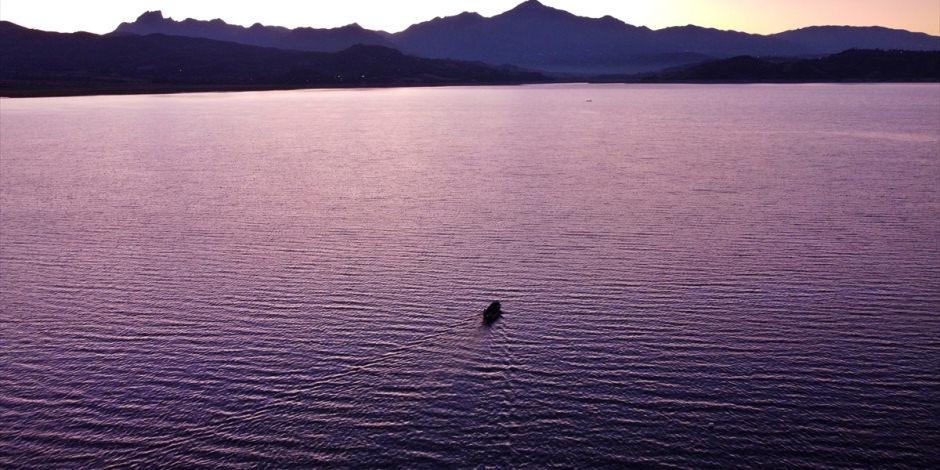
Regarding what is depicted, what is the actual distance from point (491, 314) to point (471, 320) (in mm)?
822

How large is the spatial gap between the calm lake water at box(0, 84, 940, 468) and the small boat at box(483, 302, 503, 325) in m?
0.32

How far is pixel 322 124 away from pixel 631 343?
358ft

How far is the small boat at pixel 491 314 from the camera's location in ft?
96.4

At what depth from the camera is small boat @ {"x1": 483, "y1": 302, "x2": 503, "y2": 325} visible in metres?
29.4

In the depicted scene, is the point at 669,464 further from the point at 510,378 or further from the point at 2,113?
the point at 2,113

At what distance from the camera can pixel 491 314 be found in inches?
1162

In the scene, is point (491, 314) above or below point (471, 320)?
above

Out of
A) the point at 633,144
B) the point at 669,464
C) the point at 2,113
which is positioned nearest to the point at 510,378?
the point at 669,464

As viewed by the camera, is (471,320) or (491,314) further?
(471,320)

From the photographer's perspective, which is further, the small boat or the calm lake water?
the small boat

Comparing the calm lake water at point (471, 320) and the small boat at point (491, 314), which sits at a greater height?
the small boat at point (491, 314)

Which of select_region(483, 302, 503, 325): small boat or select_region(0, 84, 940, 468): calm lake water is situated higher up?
select_region(483, 302, 503, 325): small boat

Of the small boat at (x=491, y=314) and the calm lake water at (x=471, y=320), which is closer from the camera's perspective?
the calm lake water at (x=471, y=320)

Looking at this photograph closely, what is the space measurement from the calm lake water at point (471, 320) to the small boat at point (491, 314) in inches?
12.4
